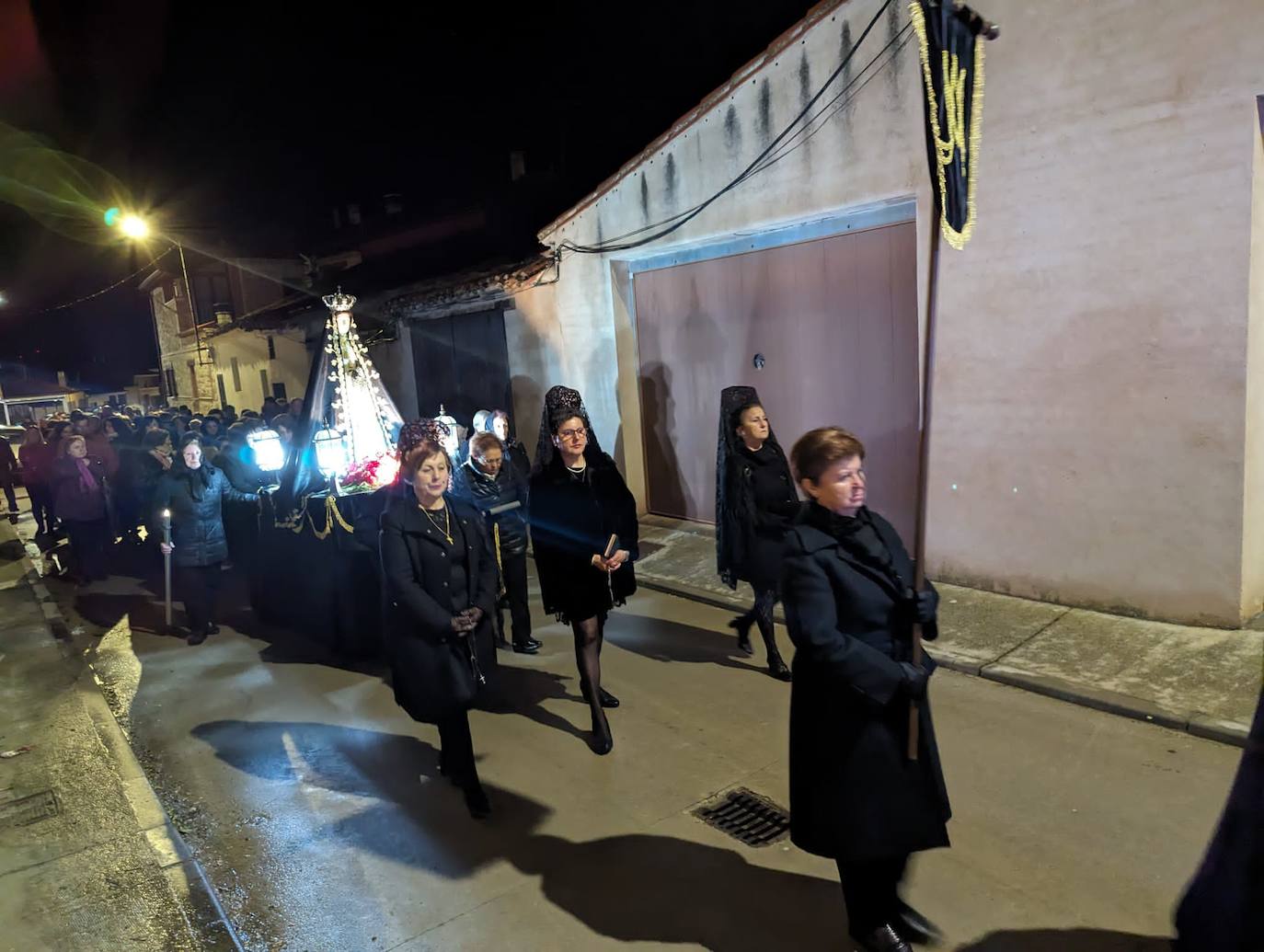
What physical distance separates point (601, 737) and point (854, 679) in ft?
8.89

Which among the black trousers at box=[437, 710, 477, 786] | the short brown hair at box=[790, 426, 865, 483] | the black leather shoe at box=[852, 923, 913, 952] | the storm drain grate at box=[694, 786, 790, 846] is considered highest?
the short brown hair at box=[790, 426, 865, 483]

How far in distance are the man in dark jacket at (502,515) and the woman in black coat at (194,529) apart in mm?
2601

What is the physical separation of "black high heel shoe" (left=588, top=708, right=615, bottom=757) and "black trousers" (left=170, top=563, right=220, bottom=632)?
15.5ft

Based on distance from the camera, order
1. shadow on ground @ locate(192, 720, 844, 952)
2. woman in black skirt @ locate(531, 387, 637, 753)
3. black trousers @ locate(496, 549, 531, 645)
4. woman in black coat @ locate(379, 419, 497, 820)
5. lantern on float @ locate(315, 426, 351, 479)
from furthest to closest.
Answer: lantern on float @ locate(315, 426, 351, 479), black trousers @ locate(496, 549, 531, 645), woman in black skirt @ locate(531, 387, 637, 753), woman in black coat @ locate(379, 419, 497, 820), shadow on ground @ locate(192, 720, 844, 952)

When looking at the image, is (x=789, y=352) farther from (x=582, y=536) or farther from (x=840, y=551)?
(x=840, y=551)

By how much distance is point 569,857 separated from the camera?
13.5 feet

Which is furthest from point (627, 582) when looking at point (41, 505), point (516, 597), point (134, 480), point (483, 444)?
point (41, 505)

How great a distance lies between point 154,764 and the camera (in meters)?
5.61

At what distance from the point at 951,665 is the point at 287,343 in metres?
19.3

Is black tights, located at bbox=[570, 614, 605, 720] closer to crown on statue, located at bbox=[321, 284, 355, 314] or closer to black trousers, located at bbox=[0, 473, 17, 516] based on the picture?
crown on statue, located at bbox=[321, 284, 355, 314]

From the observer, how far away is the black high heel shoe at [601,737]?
17.0 feet

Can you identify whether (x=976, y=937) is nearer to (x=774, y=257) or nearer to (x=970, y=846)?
(x=970, y=846)

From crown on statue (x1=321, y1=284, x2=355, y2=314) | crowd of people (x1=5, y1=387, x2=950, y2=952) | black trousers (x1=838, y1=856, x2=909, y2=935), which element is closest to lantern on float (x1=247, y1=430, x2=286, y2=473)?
crowd of people (x1=5, y1=387, x2=950, y2=952)

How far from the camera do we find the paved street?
139 inches
